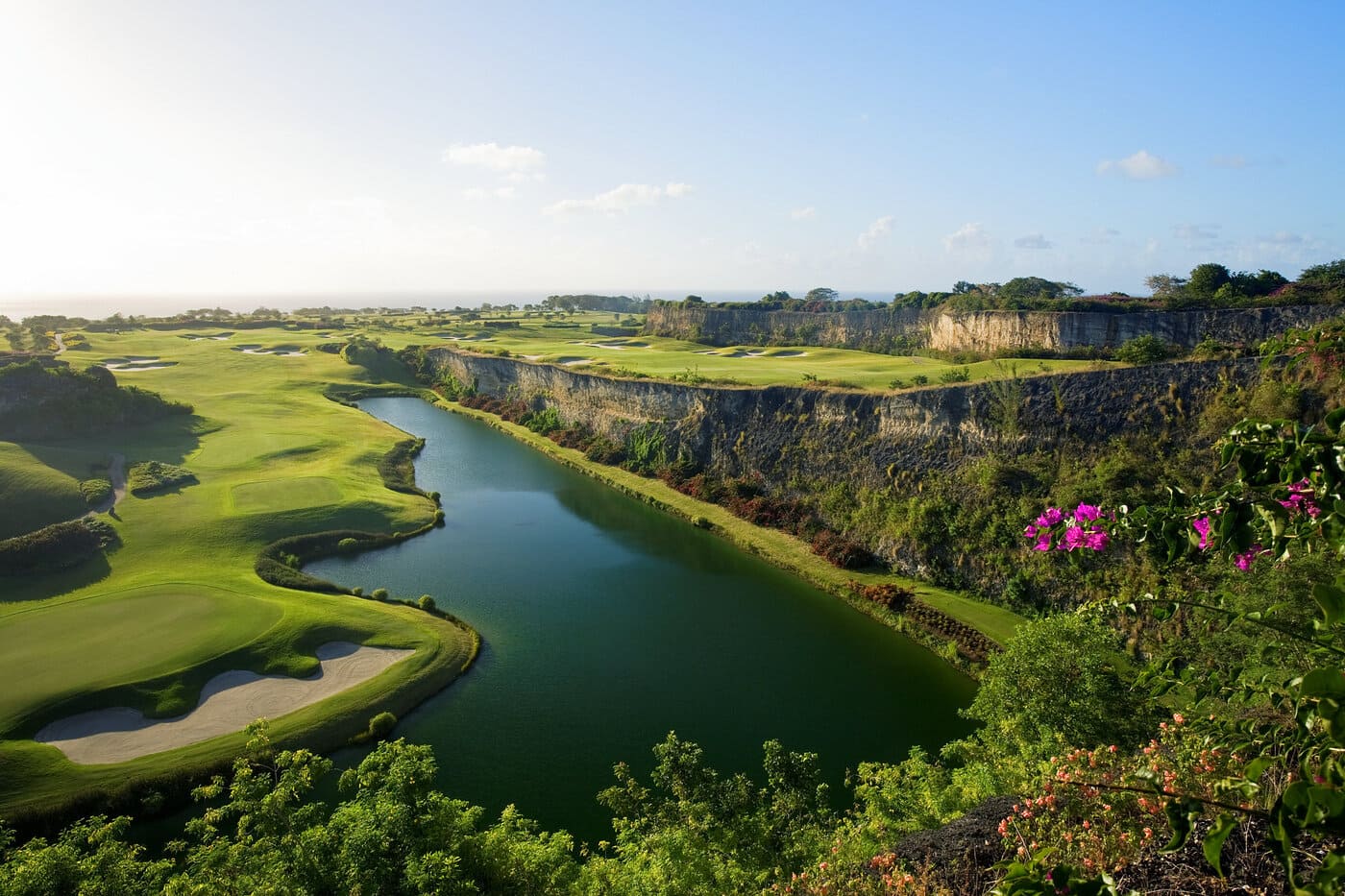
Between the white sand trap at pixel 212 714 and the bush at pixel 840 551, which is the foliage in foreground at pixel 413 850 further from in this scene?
the bush at pixel 840 551

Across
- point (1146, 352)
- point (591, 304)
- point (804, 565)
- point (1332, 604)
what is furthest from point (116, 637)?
point (591, 304)

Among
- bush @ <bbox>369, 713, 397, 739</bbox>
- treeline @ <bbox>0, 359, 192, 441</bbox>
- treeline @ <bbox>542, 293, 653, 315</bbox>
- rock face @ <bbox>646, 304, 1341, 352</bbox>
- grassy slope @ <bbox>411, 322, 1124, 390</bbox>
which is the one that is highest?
treeline @ <bbox>542, 293, 653, 315</bbox>

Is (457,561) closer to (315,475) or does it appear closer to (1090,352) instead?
(315,475)

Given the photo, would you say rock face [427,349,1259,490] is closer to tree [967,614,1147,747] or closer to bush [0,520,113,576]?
tree [967,614,1147,747]

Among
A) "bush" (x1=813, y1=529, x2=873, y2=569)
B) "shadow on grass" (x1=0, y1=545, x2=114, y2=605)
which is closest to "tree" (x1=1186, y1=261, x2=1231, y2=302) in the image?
"bush" (x1=813, y1=529, x2=873, y2=569)

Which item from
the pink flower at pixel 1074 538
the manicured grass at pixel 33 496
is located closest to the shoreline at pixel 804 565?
the pink flower at pixel 1074 538
